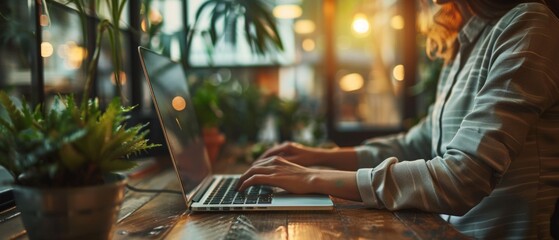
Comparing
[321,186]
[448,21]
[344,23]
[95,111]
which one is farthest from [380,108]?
[95,111]

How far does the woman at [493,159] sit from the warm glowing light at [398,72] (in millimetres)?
2228

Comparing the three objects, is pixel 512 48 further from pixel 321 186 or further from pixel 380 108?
pixel 380 108

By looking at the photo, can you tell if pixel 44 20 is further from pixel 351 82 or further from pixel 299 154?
pixel 351 82

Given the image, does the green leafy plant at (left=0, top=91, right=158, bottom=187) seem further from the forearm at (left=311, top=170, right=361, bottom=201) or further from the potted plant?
the potted plant

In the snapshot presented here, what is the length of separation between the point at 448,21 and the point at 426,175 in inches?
28.6

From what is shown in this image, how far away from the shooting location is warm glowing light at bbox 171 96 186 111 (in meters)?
1.12

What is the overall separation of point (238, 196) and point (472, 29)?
2.35 ft

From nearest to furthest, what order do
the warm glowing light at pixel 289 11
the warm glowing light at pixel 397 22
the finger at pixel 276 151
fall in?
the finger at pixel 276 151 < the warm glowing light at pixel 397 22 < the warm glowing light at pixel 289 11

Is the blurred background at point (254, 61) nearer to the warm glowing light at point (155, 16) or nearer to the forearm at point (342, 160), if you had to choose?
the warm glowing light at point (155, 16)

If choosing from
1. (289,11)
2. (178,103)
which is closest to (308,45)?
(289,11)

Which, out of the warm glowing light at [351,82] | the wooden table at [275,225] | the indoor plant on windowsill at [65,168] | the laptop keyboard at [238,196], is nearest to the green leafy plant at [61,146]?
the indoor plant on windowsill at [65,168]

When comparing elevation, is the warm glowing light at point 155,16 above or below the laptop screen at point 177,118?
above

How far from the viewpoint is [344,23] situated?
11.1 ft

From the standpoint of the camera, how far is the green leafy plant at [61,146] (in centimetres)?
52
